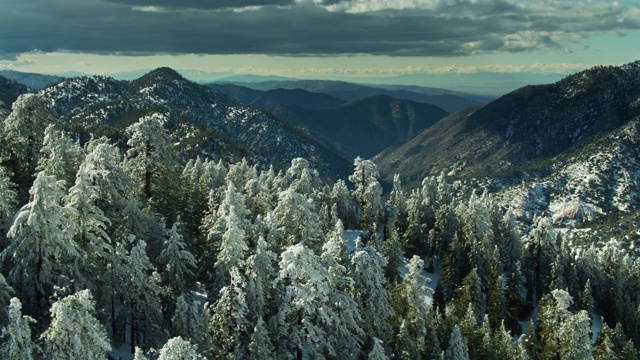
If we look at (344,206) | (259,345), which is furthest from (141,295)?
(344,206)

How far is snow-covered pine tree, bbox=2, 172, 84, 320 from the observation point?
24578 millimetres

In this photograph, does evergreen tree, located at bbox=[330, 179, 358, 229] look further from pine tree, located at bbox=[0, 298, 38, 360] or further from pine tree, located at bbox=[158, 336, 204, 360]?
pine tree, located at bbox=[0, 298, 38, 360]

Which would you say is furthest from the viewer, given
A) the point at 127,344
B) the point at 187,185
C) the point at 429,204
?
the point at 429,204

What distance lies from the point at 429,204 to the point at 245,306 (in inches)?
2223

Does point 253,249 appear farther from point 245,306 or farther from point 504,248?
point 504,248

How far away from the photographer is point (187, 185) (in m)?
57.3

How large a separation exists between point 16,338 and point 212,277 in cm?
Result: 1572

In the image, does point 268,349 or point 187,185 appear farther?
point 187,185

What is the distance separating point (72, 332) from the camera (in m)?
19.8

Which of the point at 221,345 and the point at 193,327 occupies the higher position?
the point at 193,327

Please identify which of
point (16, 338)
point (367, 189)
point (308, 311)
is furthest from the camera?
point (367, 189)

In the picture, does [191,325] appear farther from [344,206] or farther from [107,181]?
[344,206]

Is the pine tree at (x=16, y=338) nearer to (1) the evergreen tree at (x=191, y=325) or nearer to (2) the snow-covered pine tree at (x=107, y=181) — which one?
(1) the evergreen tree at (x=191, y=325)

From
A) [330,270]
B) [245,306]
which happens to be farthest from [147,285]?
[330,270]
